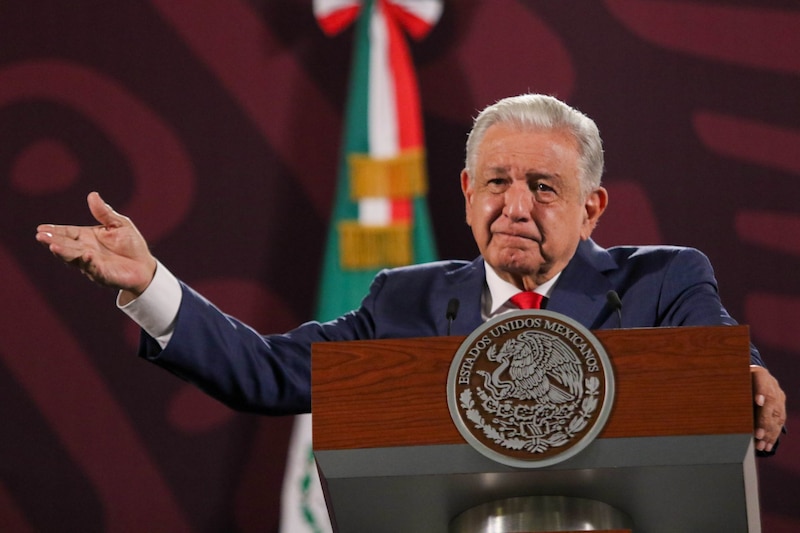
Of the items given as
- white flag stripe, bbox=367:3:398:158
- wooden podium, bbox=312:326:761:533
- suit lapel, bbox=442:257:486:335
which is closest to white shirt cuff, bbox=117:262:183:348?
wooden podium, bbox=312:326:761:533

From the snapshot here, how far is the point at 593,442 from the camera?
153 centimetres

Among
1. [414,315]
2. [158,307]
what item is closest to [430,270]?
[414,315]

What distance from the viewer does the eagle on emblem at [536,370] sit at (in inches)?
61.1

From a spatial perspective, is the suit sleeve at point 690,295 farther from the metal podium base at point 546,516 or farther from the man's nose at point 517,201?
the metal podium base at point 546,516

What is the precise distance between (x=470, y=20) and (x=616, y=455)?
8.87 ft

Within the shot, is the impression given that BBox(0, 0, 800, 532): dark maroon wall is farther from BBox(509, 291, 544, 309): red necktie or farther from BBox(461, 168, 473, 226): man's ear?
→ BBox(509, 291, 544, 309): red necktie

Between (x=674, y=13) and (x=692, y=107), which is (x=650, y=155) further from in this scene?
(x=674, y=13)

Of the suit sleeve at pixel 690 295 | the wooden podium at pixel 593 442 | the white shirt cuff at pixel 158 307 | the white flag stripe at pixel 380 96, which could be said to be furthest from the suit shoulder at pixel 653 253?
the white flag stripe at pixel 380 96

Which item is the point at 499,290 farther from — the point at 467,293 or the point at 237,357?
the point at 237,357

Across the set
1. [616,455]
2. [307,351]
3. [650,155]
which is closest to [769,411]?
[616,455]

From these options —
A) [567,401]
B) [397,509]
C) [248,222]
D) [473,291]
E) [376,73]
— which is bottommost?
[397,509]

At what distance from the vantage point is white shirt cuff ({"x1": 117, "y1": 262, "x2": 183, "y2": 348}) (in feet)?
6.43

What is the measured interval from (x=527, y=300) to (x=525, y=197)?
0.67 feet

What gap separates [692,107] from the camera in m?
3.82
